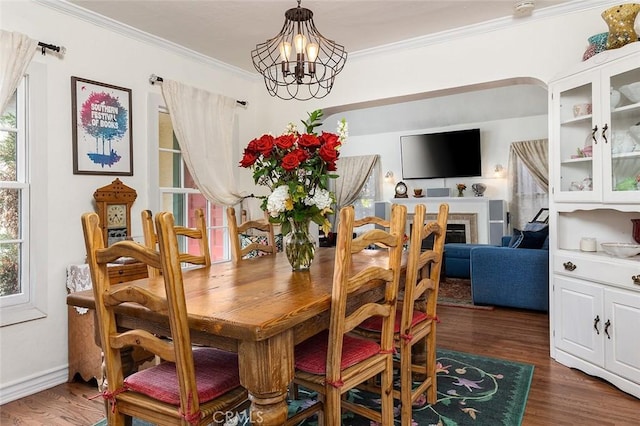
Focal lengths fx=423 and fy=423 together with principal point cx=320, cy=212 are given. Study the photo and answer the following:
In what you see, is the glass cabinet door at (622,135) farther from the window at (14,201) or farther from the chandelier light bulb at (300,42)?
the window at (14,201)

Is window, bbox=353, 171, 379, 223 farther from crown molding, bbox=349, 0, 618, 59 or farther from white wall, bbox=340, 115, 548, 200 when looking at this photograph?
crown molding, bbox=349, 0, 618, 59

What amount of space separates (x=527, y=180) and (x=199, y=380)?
24.7 feet

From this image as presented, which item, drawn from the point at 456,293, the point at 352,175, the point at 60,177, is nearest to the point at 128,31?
the point at 60,177

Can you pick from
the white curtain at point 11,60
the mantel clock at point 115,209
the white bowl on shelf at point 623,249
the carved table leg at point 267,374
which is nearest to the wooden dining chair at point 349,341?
the carved table leg at point 267,374

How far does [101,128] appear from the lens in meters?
3.12

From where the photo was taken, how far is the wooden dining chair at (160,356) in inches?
50.9

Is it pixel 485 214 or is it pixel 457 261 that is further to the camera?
pixel 485 214

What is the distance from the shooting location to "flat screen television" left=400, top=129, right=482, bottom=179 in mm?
7962

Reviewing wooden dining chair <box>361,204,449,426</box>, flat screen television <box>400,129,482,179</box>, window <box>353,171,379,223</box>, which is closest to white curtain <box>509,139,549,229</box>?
flat screen television <box>400,129,482,179</box>

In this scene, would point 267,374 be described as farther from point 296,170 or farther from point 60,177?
point 60,177

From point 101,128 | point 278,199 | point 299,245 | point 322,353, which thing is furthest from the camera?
point 101,128

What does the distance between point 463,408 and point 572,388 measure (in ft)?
2.60

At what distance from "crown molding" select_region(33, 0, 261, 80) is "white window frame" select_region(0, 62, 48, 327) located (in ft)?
1.48

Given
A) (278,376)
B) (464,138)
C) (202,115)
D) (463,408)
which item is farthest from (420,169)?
(278,376)
